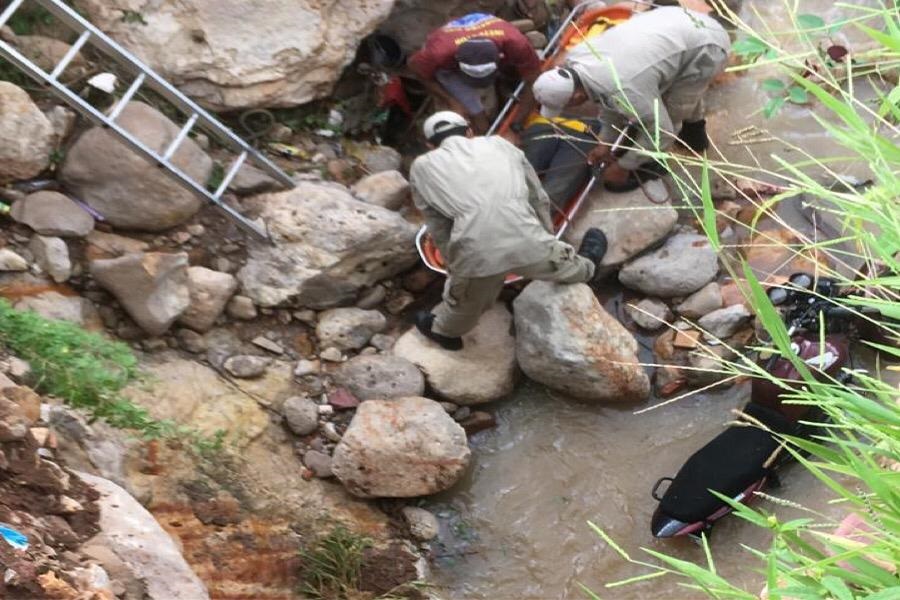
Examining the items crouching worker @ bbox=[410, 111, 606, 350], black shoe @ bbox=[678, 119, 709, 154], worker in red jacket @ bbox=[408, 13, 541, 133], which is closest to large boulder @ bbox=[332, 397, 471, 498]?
crouching worker @ bbox=[410, 111, 606, 350]

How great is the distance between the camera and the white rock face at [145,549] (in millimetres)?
2857

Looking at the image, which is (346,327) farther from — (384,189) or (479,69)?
(479,69)

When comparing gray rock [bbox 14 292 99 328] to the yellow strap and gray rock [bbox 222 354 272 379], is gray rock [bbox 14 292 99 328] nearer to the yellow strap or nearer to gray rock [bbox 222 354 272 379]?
gray rock [bbox 222 354 272 379]

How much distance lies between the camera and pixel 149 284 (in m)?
4.55

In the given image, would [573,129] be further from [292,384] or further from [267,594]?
[267,594]

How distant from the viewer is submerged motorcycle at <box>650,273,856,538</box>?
4.45 m

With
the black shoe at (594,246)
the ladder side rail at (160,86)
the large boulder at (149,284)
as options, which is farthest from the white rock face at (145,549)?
the black shoe at (594,246)

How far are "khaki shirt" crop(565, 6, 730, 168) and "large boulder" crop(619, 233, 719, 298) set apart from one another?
71cm

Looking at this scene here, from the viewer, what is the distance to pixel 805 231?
563 centimetres

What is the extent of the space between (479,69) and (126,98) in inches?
78.0

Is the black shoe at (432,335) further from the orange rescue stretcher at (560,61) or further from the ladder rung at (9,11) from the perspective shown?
the ladder rung at (9,11)

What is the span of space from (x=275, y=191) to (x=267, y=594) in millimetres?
2243

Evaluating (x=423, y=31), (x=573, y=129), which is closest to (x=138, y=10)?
(x=423, y=31)

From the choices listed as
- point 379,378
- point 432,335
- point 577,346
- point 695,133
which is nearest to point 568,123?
point 695,133
